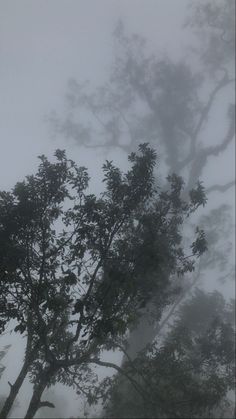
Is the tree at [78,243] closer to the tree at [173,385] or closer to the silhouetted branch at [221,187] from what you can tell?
the tree at [173,385]

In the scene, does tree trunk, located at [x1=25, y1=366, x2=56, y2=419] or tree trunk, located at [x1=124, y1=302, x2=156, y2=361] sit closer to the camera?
tree trunk, located at [x1=25, y1=366, x2=56, y2=419]

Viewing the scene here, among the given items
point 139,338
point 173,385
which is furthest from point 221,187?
point 173,385

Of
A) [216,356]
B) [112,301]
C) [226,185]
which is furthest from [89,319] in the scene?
[226,185]

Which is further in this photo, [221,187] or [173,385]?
[221,187]

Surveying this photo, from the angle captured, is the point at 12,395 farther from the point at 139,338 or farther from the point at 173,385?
the point at 139,338

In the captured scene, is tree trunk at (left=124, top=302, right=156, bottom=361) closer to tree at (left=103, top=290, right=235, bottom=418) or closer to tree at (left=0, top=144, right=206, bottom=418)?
tree at (left=103, top=290, right=235, bottom=418)

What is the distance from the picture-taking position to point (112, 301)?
1141cm

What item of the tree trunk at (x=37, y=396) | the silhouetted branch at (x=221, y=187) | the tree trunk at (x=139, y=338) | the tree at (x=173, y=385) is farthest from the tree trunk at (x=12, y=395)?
the silhouetted branch at (x=221, y=187)

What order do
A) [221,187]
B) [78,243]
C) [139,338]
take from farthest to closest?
[221,187] < [139,338] < [78,243]

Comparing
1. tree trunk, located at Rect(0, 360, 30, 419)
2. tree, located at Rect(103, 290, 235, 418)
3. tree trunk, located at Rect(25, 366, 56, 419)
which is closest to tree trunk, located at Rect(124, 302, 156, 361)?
tree, located at Rect(103, 290, 235, 418)

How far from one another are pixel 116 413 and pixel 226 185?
125ft

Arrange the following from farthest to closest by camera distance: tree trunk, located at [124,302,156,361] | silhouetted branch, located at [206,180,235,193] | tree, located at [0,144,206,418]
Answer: silhouetted branch, located at [206,180,235,193]
tree trunk, located at [124,302,156,361]
tree, located at [0,144,206,418]

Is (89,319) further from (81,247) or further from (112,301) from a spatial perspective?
(81,247)

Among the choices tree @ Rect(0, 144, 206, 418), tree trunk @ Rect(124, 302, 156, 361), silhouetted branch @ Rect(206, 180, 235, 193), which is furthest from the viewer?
silhouetted branch @ Rect(206, 180, 235, 193)
